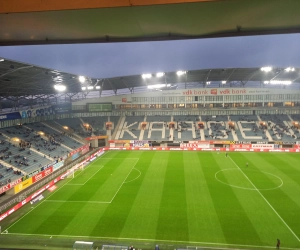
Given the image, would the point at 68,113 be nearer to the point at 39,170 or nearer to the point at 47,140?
the point at 47,140

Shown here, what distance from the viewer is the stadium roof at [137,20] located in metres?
3.08

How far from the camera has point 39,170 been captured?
98.6 feet

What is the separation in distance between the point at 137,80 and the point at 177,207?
35754 mm

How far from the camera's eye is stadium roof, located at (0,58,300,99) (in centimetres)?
3388

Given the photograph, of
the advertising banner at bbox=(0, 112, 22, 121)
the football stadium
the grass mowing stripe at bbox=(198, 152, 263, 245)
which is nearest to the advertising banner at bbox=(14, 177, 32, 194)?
the football stadium

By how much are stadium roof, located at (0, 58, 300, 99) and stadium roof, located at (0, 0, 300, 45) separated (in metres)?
28.7

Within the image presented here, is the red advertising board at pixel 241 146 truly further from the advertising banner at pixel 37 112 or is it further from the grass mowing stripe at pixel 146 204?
the advertising banner at pixel 37 112

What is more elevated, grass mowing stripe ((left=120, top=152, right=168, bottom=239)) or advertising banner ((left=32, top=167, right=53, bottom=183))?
advertising banner ((left=32, top=167, right=53, bottom=183))

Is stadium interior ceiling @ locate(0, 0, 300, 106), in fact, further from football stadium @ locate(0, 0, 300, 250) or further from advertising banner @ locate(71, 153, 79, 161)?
advertising banner @ locate(71, 153, 79, 161)

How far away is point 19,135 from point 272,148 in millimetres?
44865

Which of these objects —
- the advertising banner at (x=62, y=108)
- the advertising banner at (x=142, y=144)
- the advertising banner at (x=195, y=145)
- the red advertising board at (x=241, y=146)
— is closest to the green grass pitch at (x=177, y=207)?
the red advertising board at (x=241, y=146)

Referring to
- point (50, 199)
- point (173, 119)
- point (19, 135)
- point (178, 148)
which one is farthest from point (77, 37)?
point (173, 119)

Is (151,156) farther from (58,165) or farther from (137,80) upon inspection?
(137,80)

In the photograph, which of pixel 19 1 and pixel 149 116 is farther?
pixel 149 116
